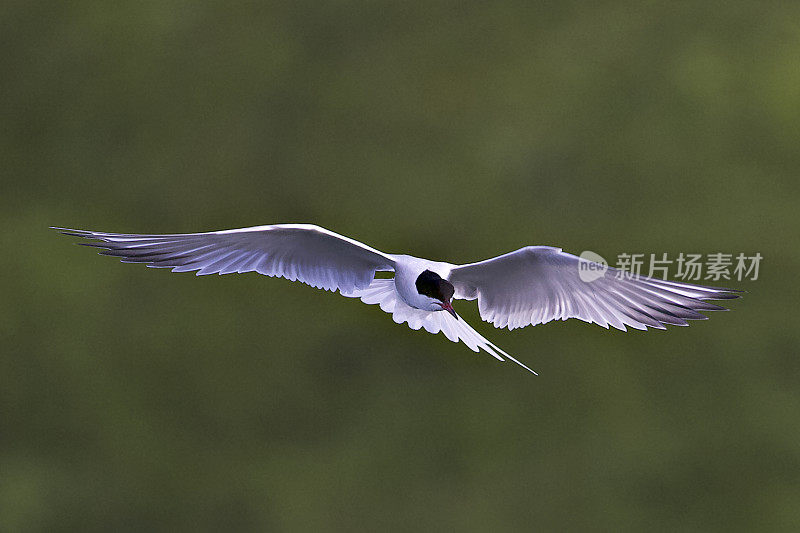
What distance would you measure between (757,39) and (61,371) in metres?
3.37

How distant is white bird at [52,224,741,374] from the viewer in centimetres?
144

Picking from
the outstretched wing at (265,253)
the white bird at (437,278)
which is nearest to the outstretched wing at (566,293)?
the white bird at (437,278)

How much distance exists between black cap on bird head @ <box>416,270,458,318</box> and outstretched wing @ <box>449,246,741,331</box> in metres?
0.06

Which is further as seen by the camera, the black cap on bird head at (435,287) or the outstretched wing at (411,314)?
the outstretched wing at (411,314)

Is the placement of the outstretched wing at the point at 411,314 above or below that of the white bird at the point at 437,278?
below

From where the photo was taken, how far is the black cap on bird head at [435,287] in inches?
57.7

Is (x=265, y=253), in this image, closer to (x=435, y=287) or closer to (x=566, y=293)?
(x=435, y=287)

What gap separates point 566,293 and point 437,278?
0.82 ft

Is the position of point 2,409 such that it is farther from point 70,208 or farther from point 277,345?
point 277,345

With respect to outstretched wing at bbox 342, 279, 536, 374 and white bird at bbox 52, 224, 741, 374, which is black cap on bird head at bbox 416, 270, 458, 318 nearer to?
white bird at bbox 52, 224, 741, 374

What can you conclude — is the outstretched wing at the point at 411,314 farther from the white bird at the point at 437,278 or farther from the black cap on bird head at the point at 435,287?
the black cap on bird head at the point at 435,287

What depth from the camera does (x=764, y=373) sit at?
3.70m

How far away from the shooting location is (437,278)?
4.81 ft

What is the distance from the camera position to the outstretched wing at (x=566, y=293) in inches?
56.2
